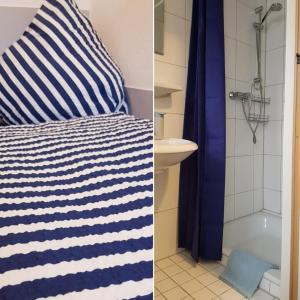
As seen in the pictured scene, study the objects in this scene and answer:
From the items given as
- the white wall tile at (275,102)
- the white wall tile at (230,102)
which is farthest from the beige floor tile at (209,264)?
the white wall tile at (275,102)

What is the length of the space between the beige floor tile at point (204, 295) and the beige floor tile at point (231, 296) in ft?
0.14

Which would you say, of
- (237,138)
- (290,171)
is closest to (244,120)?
(237,138)

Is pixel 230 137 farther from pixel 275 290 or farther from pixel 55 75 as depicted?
pixel 55 75

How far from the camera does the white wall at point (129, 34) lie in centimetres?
78

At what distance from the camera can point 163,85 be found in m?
1.02

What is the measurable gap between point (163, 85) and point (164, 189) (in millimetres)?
569

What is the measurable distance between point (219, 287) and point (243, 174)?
851mm

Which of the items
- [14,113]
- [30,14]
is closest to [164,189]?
[14,113]

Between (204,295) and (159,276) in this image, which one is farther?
(159,276)

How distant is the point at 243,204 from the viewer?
1.73 meters

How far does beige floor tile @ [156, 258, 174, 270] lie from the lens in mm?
1287

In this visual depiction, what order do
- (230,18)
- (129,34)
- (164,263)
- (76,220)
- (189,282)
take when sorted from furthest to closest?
(230,18) < (164,263) < (189,282) < (129,34) < (76,220)

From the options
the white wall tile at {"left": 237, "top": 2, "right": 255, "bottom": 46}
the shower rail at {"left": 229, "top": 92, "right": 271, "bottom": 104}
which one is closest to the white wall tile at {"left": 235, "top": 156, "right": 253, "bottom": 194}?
the shower rail at {"left": 229, "top": 92, "right": 271, "bottom": 104}

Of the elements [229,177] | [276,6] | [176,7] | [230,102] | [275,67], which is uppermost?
[276,6]
